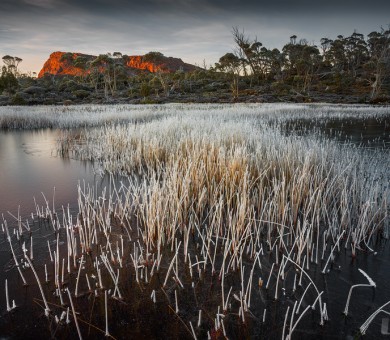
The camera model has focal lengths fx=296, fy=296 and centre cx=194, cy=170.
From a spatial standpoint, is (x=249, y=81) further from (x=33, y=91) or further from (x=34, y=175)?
(x=34, y=175)

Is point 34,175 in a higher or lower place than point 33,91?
lower

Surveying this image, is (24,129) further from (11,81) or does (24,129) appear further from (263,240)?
(11,81)

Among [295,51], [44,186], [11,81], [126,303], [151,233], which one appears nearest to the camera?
[126,303]

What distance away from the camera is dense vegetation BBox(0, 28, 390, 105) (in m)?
40.1

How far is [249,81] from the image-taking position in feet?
203

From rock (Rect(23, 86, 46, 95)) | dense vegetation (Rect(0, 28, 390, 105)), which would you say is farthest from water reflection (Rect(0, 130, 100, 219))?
rock (Rect(23, 86, 46, 95))

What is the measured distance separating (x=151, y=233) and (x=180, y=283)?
76 centimetres

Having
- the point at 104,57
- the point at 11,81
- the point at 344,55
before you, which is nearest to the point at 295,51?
the point at 344,55

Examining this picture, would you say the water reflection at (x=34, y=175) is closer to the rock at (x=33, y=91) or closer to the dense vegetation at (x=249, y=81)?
the dense vegetation at (x=249, y=81)

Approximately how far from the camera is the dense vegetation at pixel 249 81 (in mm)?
40125

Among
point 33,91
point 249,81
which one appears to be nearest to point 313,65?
point 249,81

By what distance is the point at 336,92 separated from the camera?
1918 inches

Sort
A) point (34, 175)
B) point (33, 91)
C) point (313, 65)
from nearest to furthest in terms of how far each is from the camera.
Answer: point (34, 175) → point (33, 91) → point (313, 65)

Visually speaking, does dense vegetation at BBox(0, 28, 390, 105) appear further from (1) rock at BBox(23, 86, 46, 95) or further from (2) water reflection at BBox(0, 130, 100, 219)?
(2) water reflection at BBox(0, 130, 100, 219)
